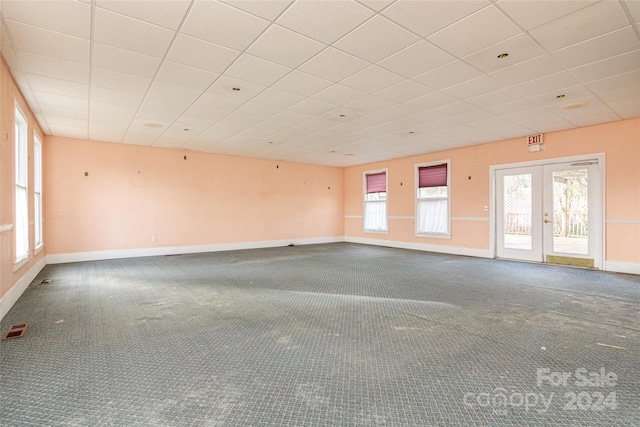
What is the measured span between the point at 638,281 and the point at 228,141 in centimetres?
799

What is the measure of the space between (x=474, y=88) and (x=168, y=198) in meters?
7.23

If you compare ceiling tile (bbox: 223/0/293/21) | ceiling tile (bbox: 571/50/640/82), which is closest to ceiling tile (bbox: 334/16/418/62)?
ceiling tile (bbox: 223/0/293/21)

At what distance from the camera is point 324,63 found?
11.6 ft

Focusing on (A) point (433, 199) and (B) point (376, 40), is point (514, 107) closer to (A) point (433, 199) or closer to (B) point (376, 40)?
(B) point (376, 40)

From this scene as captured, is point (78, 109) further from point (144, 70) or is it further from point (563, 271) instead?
point (563, 271)

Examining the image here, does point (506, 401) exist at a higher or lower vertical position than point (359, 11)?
lower

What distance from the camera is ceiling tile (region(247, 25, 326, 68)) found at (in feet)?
9.75

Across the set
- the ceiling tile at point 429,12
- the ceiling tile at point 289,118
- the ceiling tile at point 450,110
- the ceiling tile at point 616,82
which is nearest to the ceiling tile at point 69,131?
the ceiling tile at point 289,118

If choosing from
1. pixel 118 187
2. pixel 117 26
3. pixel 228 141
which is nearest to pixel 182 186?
pixel 118 187

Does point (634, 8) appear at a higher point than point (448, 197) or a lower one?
higher

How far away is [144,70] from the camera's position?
3.69m

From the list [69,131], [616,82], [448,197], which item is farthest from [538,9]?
[69,131]

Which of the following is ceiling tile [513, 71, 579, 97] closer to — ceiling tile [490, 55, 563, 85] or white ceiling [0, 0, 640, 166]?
white ceiling [0, 0, 640, 166]

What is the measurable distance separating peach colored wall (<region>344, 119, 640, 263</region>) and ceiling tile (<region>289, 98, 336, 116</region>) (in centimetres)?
455
